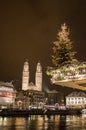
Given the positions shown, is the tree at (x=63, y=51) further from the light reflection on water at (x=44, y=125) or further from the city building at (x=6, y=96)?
the city building at (x=6, y=96)

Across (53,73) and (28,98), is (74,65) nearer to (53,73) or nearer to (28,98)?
(53,73)

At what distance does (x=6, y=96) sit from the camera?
14762cm

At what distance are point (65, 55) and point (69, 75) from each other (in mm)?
3162

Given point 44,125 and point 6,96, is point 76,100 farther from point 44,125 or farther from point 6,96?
point 44,125

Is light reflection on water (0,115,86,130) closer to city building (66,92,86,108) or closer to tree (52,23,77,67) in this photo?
tree (52,23,77,67)

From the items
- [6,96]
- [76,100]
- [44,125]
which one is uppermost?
[76,100]

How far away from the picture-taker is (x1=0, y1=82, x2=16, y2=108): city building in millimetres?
143500

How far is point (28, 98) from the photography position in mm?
173125

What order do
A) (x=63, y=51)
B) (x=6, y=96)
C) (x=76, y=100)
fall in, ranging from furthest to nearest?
(x=76, y=100)
(x=6, y=96)
(x=63, y=51)

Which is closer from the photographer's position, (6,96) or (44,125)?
(44,125)

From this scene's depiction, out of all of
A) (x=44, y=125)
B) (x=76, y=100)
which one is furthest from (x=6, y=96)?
(x=44, y=125)

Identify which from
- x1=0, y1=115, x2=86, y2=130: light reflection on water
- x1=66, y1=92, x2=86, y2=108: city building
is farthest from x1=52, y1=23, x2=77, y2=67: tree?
x1=66, y1=92, x2=86, y2=108: city building

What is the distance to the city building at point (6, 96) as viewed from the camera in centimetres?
14350

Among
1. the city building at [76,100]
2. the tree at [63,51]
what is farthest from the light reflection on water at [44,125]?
the city building at [76,100]
